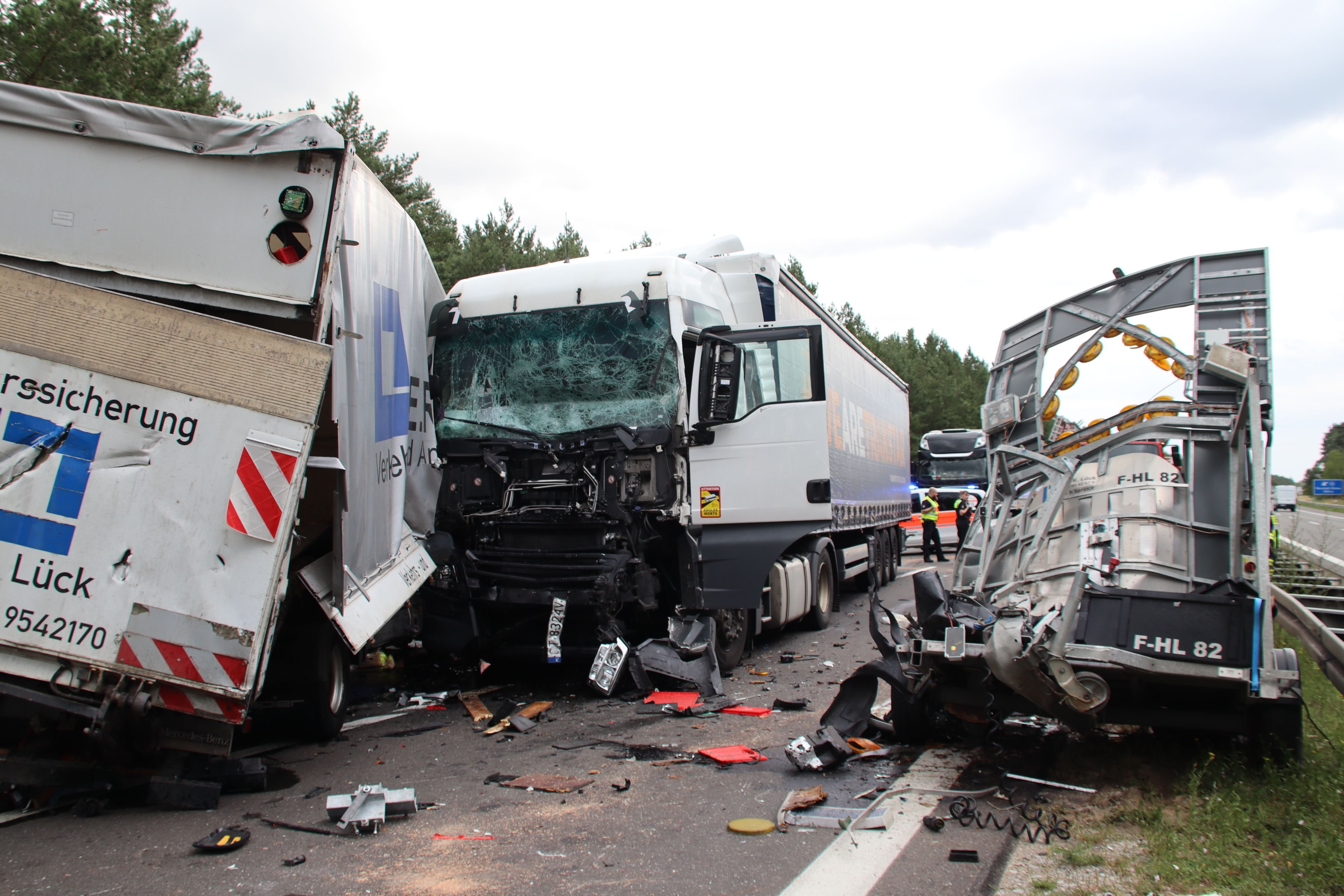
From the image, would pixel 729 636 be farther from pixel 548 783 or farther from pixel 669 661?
pixel 548 783

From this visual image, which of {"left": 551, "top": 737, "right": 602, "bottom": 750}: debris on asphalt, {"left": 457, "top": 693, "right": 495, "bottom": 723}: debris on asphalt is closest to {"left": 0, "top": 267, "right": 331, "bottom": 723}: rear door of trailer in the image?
{"left": 551, "top": 737, "right": 602, "bottom": 750}: debris on asphalt

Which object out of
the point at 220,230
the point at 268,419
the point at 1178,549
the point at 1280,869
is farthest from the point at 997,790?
the point at 220,230

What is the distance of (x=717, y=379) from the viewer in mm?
7117

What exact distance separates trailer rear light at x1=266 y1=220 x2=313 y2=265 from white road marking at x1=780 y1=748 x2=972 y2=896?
11.8 ft

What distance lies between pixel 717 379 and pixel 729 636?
2161mm

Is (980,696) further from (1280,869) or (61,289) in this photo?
(61,289)

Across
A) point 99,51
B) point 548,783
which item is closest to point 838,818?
point 548,783

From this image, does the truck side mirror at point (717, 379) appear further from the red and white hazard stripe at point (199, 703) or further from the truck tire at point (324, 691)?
the red and white hazard stripe at point (199, 703)

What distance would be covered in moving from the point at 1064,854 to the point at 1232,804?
96cm

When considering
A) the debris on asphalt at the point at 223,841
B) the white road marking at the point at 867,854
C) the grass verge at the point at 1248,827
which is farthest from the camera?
the debris on asphalt at the point at 223,841

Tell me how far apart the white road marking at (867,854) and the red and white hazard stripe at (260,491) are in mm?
2617

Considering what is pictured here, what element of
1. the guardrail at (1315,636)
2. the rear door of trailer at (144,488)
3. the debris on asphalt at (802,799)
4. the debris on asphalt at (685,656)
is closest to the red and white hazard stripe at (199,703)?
the rear door of trailer at (144,488)

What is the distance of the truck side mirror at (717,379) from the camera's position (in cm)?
708

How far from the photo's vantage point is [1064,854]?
11.6 feet
